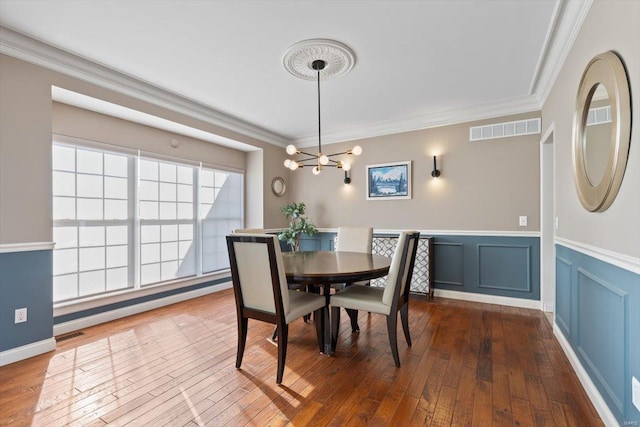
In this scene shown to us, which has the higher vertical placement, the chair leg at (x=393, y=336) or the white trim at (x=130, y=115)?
the white trim at (x=130, y=115)

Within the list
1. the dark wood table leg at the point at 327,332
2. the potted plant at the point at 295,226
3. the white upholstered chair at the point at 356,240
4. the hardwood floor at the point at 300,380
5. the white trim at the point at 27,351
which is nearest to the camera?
the hardwood floor at the point at 300,380

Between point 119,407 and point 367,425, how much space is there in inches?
58.4

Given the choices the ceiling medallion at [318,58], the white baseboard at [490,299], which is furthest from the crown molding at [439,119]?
the white baseboard at [490,299]

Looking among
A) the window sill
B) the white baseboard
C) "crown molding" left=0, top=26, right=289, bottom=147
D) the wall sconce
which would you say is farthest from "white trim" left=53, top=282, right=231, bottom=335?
the wall sconce

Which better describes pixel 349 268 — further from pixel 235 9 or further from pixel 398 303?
pixel 235 9

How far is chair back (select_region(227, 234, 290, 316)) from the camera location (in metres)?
2.06

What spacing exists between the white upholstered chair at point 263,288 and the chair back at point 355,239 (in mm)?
1260

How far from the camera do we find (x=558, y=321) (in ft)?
9.03

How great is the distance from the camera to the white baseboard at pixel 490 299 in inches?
145

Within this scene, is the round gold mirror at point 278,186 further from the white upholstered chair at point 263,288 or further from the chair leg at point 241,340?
the chair leg at point 241,340

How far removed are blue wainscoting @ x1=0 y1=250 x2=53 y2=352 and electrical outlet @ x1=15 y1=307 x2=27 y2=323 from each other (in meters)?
0.02

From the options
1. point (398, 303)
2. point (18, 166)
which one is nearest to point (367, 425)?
point (398, 303)

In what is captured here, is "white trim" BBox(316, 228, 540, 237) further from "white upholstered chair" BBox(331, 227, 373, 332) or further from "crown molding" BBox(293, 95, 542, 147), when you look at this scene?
"crown molding" BBox(293, 95, 542, 147)

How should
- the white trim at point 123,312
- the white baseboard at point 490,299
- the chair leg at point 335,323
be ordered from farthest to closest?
the white baseboard at point 490,299
the white trim at point 123,312
the chair leg at point 335,323
